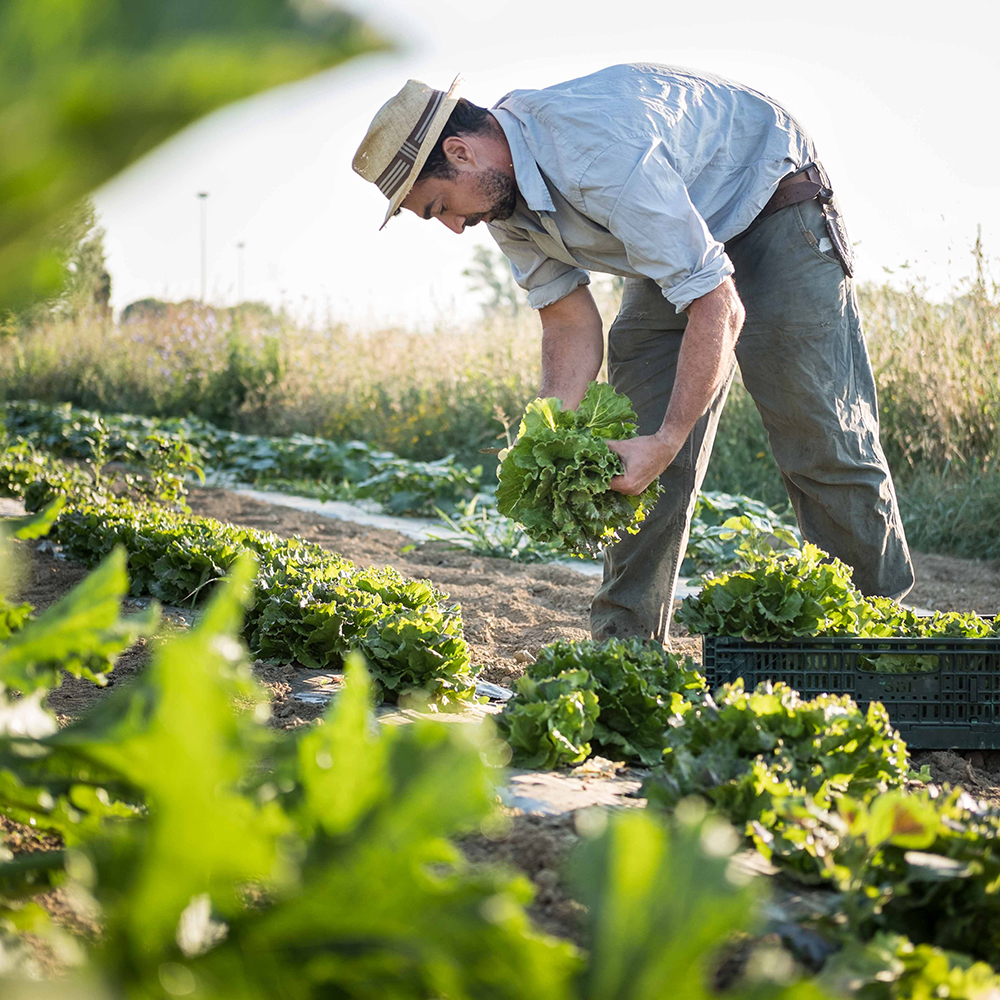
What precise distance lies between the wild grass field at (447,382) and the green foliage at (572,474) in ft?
7.91

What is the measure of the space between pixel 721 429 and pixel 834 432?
5.74 meters

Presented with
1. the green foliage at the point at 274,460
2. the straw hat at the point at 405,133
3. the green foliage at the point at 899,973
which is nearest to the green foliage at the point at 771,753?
the green foliage at the point at 899,973

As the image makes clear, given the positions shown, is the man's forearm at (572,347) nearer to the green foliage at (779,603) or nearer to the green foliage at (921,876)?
the green foliage at (779,603)

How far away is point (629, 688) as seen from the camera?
231 cm

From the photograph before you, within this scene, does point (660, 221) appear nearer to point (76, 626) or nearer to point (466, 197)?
point (466, 197)

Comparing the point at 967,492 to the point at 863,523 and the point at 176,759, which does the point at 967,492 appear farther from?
the point at 176,759

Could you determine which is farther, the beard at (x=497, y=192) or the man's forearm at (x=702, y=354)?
the beard at (x=497, y=192)

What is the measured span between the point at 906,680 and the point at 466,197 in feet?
7.01

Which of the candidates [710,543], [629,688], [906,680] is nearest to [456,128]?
[629,688]

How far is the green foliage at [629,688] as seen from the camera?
2289 millimetres

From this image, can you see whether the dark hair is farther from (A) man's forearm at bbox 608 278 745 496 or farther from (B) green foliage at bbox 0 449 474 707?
(B) green foliage at bbox 0 449 474 707

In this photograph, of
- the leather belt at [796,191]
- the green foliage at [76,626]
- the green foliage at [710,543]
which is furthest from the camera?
the green foliage at [710,543]

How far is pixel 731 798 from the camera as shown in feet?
5.57

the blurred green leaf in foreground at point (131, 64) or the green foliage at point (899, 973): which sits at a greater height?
the blurred green leaf in foreground at point (131, 64)
